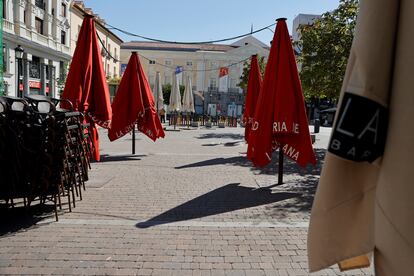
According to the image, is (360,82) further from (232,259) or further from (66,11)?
(66,11)

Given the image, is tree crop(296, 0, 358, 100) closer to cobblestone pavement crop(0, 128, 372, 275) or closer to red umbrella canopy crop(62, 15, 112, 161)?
cobblestone pavement crop(0, 128, 372, 275)

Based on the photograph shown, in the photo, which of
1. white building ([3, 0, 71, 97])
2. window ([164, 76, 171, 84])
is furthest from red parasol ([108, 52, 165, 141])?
window ([164, 76, 171, 84])

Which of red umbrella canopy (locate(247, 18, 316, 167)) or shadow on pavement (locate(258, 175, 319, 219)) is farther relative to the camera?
red umbrella canopy (locate(247, 18, 316, 167))

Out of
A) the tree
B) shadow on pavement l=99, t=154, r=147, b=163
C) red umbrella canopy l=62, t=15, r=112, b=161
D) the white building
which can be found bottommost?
shadow on pavement l=99, t=154, r=147, b=163

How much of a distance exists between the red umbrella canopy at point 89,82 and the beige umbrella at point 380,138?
640cm

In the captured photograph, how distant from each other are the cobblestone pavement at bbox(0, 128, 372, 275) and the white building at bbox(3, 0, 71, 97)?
22601mm

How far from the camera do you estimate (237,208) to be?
5.72 metres

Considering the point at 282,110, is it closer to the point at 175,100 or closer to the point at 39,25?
the point at 175,100

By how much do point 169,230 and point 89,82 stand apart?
3814 millimetres

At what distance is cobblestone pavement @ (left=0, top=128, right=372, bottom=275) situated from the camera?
11.8 feet

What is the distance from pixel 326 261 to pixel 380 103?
1.99 ft

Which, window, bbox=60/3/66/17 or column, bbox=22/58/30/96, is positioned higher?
window, bbox=60/3/66/17

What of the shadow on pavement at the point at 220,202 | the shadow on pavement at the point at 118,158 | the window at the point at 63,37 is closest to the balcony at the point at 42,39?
the window at the point at 63,37

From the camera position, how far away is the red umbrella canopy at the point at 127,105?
10.3 metres
